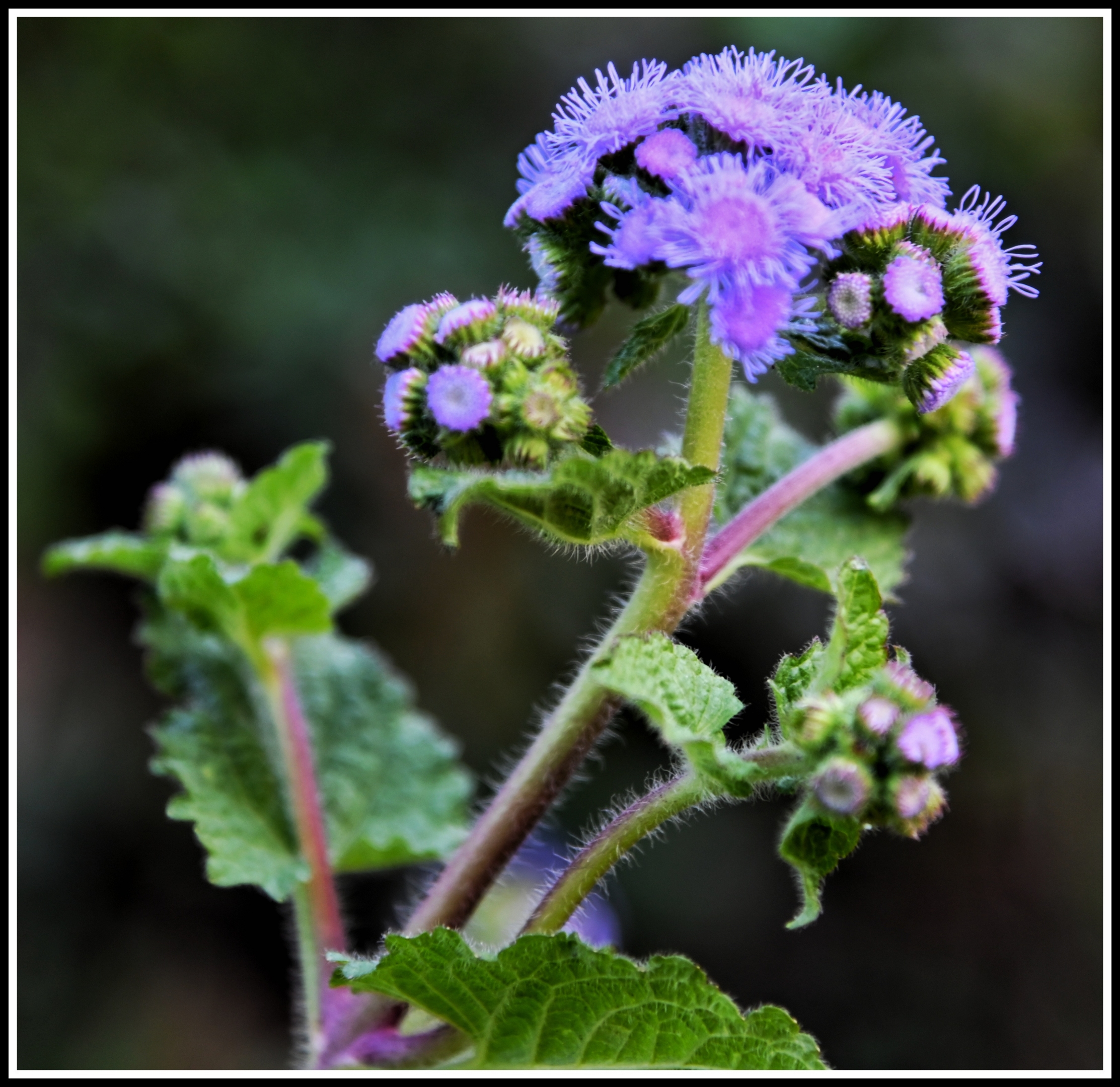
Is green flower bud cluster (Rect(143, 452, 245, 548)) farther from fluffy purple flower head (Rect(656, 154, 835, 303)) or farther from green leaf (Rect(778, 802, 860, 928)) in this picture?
green leaf (Rect(778, 802, 860, 928))

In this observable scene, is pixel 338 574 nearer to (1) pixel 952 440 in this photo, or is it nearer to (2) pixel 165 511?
(2) pixel 165 511

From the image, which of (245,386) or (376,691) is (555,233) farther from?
(245,386)

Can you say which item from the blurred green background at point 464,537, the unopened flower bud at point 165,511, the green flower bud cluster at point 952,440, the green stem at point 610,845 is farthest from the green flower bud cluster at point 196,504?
the blurred green background at point 464,537

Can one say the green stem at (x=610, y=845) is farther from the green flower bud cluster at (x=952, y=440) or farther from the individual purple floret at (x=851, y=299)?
the green flower bud cluster at (x=952, y=440)

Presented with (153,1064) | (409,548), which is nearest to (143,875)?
(153,1064)

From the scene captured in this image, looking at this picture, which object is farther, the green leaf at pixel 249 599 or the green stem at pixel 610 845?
the green leaf at pixel 249 599

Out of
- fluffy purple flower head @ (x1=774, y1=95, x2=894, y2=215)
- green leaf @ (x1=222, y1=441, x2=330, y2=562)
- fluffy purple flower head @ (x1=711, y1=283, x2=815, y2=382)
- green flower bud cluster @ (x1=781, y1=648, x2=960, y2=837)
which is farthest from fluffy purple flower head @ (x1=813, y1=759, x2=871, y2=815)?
green leaf @ (x1=222, y1=441, x2=330, y2=562)
